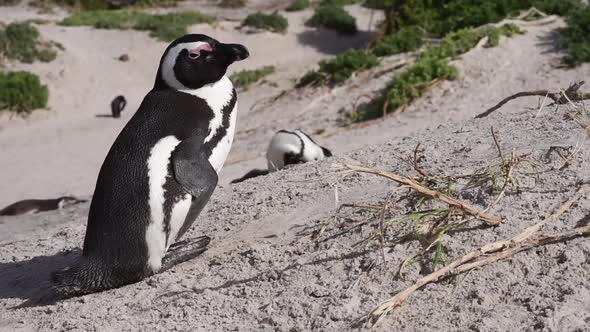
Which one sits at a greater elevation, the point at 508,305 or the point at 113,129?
the point at 508,305

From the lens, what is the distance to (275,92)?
1048 cm

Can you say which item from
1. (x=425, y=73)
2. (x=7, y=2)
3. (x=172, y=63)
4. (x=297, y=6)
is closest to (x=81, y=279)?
(x=172, y=63)

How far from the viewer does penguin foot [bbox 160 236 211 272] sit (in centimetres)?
316

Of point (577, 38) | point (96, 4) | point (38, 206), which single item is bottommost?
point (96, 4)

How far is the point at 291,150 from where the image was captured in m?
6.20

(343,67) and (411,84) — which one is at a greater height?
(411,84)

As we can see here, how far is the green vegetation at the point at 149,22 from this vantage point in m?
15.6

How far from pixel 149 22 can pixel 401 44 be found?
27.5ft

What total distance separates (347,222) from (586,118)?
1.13m

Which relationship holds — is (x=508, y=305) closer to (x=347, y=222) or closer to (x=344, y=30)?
(x=347, y=222)

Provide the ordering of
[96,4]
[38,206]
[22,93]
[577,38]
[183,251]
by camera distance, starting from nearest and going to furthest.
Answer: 1. [183,251]
2. [38,206]
3. [577,38]
4. [22,93]
5. [96,4]

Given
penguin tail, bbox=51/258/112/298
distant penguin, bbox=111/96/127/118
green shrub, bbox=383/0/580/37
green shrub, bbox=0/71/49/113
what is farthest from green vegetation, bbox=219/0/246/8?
penguin tail, bbox=51/258/112/298

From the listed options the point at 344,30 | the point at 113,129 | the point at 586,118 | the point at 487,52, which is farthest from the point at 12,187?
the point at 344,30

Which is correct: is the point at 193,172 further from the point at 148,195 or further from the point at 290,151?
the point at 290,151
